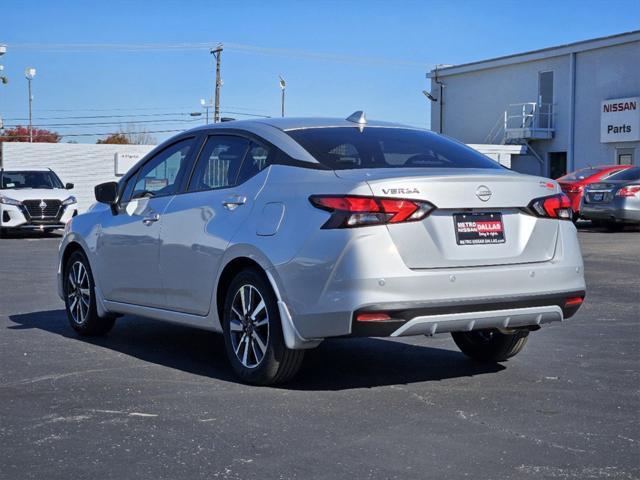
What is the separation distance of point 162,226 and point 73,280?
172 cm

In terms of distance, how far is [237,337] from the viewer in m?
6.69

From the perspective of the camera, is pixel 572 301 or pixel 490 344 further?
pixel 490 344

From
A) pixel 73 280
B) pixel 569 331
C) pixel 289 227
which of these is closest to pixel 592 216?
pixel 569 331

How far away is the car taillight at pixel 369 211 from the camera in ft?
19.3

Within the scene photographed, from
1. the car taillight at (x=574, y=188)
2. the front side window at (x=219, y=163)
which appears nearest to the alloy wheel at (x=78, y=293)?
the front side window at (x=219, y=163)

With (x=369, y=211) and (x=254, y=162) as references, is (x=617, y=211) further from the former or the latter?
(x=369, y=211)

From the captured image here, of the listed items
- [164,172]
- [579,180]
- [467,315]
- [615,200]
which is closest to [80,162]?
[579,180]

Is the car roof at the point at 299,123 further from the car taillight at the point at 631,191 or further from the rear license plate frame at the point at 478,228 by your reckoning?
the car taillight at the point at 631,191

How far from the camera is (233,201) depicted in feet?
22.1

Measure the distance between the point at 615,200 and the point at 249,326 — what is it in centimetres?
1887

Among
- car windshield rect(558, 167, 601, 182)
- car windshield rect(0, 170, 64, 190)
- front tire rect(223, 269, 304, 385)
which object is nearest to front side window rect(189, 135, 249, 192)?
front tire rect(223, 269, 304, 385)

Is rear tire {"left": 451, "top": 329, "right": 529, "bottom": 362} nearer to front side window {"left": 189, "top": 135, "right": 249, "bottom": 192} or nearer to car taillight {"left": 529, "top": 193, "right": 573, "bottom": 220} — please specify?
car taillight {"left": 529, "top": 193, "right": 573, "bottom": 220}

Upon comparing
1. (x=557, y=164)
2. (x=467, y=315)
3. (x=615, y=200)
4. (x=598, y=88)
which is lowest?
(x=467, y=315)

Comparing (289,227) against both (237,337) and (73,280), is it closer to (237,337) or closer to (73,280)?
(237,337)
